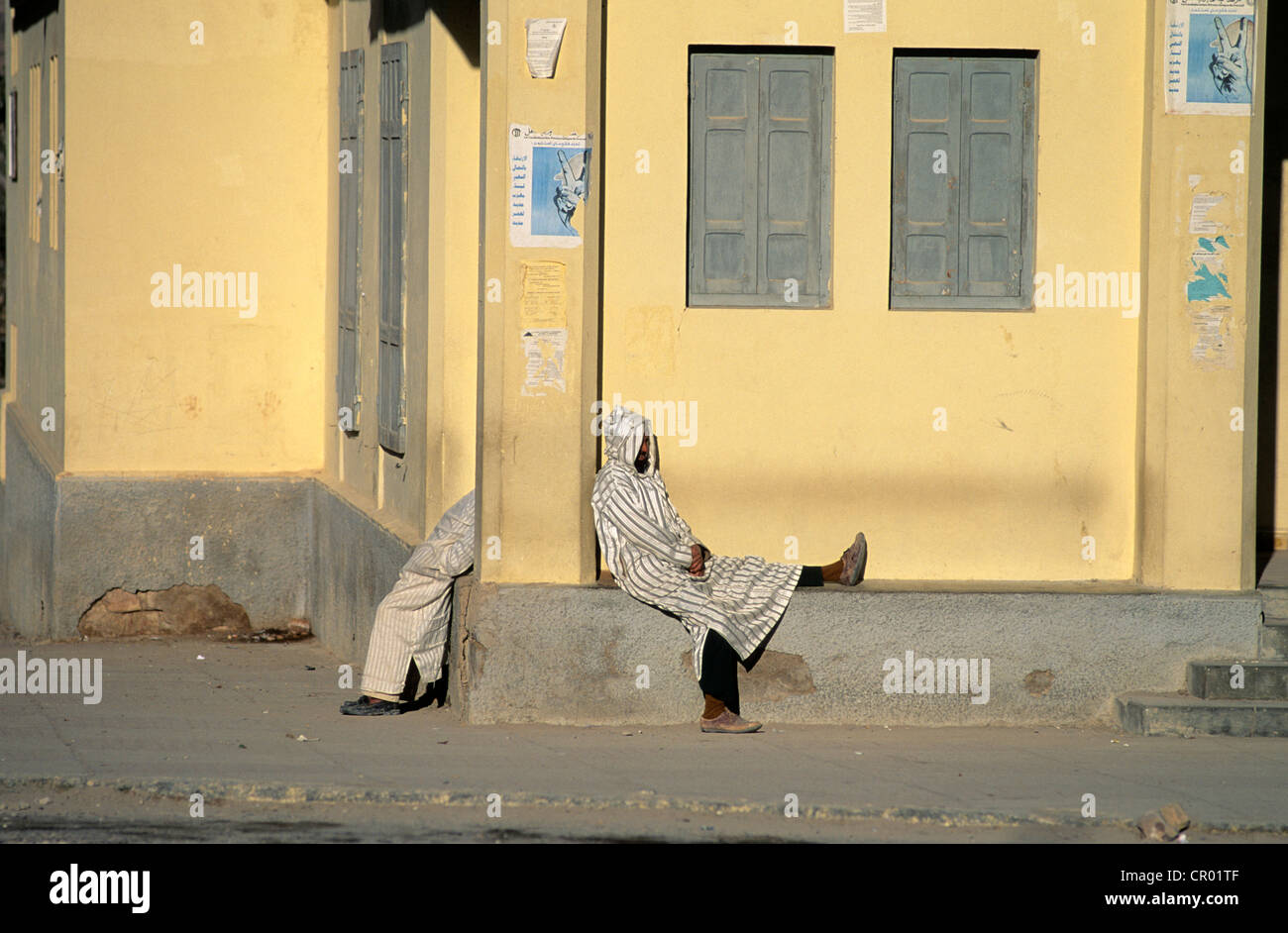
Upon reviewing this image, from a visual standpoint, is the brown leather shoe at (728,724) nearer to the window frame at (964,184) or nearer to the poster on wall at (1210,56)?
the window frame at (964,184)

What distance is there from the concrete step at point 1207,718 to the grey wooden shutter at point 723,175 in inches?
102

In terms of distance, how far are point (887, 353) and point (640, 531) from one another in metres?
1.43

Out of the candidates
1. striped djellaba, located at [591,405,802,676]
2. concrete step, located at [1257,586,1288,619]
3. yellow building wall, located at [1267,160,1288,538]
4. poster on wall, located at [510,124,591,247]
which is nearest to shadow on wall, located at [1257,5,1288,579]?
yellow building wall, located at [1267,160,1288,538]

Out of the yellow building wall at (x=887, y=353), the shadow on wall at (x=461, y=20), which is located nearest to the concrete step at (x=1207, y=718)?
the yellow building wall at (x=887, y=353)

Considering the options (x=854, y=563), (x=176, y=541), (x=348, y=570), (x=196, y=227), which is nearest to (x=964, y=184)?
(x=854, y=563)

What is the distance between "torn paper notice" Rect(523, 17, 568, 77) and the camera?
8008 mm

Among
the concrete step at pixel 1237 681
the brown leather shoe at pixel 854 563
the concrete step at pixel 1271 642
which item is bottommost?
the concrete step at pixel 1237 681

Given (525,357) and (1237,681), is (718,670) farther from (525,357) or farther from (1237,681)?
(1237,681)

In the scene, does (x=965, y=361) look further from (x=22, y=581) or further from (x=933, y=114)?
(x=22, y=581)

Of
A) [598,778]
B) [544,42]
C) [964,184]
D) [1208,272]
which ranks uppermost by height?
[544,42]

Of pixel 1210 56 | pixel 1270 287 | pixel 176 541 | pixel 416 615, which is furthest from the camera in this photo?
pixel 176 541

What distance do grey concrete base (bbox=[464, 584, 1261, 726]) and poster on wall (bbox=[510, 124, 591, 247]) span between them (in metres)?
1.58

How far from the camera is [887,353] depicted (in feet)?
27.6

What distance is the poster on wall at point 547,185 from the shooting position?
806 centimetres
